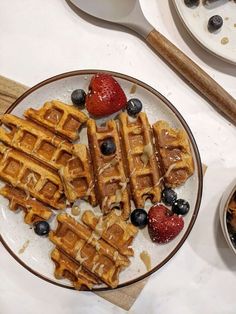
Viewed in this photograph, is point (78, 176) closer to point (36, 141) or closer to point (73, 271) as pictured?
point (36, 141)

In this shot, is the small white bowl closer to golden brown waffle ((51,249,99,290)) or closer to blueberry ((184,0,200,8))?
golden brown waffle ((51,249,99,290))

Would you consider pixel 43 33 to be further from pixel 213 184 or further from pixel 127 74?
pixel 213 184

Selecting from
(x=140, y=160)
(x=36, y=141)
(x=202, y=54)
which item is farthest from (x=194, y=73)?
(x=36, y=141)

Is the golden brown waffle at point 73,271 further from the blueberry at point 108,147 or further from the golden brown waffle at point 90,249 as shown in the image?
the blueberry at point 108,147

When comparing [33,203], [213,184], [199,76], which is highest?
[199,76]

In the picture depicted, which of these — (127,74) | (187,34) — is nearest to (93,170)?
(127,74)
